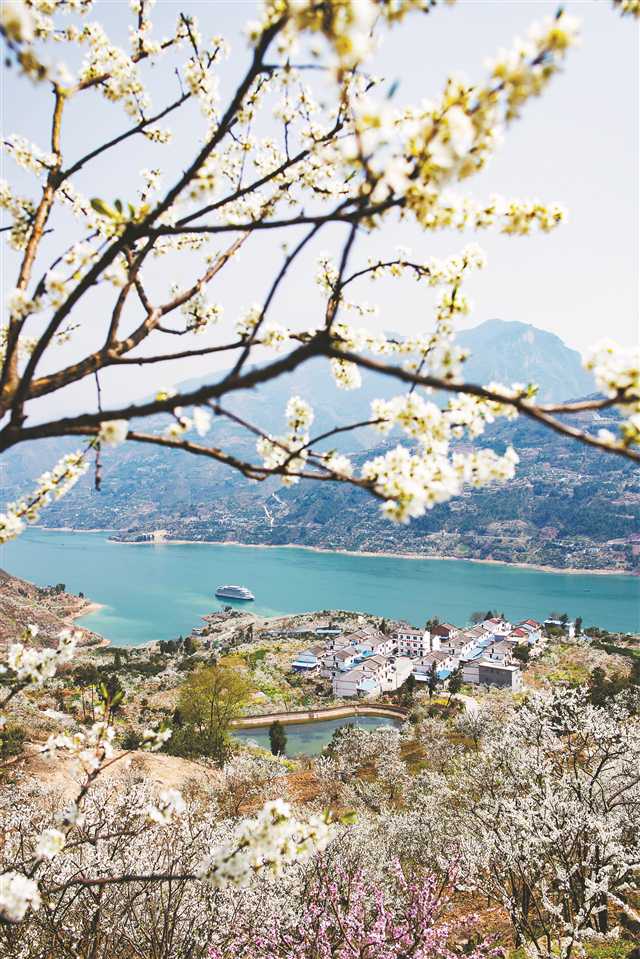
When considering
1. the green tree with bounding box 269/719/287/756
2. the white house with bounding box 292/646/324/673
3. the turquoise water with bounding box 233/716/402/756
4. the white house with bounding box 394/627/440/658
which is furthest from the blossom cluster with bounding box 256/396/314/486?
the white house with bounding box 394/627/440/658

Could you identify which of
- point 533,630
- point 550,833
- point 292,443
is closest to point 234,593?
point 533,630

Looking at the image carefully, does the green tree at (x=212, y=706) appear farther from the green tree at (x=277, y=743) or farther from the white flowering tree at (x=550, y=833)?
the white flowering tree at (x=550, y=833)

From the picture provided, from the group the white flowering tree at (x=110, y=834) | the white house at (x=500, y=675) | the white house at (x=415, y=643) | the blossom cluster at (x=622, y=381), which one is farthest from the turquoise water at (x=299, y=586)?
the blossom cluster at (x=622, y=381)

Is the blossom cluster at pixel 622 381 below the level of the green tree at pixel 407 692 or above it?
above

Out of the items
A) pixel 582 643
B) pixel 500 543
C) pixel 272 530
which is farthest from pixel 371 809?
pixel 272 530

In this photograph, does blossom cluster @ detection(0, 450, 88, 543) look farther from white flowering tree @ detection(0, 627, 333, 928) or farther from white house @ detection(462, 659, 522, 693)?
white house @ detection(462, 659, 522, 693)
